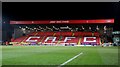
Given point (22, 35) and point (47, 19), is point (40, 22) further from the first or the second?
point (22, 35)

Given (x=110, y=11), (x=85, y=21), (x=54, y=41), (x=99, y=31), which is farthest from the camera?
(x=99, y=31)

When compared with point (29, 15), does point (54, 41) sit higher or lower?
lower

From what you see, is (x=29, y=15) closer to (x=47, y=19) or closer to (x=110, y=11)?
(x=47, y=19)

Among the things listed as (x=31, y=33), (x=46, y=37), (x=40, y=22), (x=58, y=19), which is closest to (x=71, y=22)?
(x=58, y=19)

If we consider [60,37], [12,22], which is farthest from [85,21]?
[12,22]

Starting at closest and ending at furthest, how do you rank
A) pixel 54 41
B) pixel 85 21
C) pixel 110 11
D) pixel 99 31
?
pixel 110 11 → pixel 85 21 → pixel 54 41 → pixel 99 31

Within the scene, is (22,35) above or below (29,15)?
below

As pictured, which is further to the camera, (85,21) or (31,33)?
(31,33)

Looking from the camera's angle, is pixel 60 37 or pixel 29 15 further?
pixel 60 37

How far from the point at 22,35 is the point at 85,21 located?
71.6 ft

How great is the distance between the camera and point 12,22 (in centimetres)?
5891

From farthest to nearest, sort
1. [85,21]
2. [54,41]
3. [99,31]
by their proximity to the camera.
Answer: [99,31]
[54,41]
[85,21]

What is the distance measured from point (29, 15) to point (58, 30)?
19.2 metres

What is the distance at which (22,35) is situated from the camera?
70.3m
